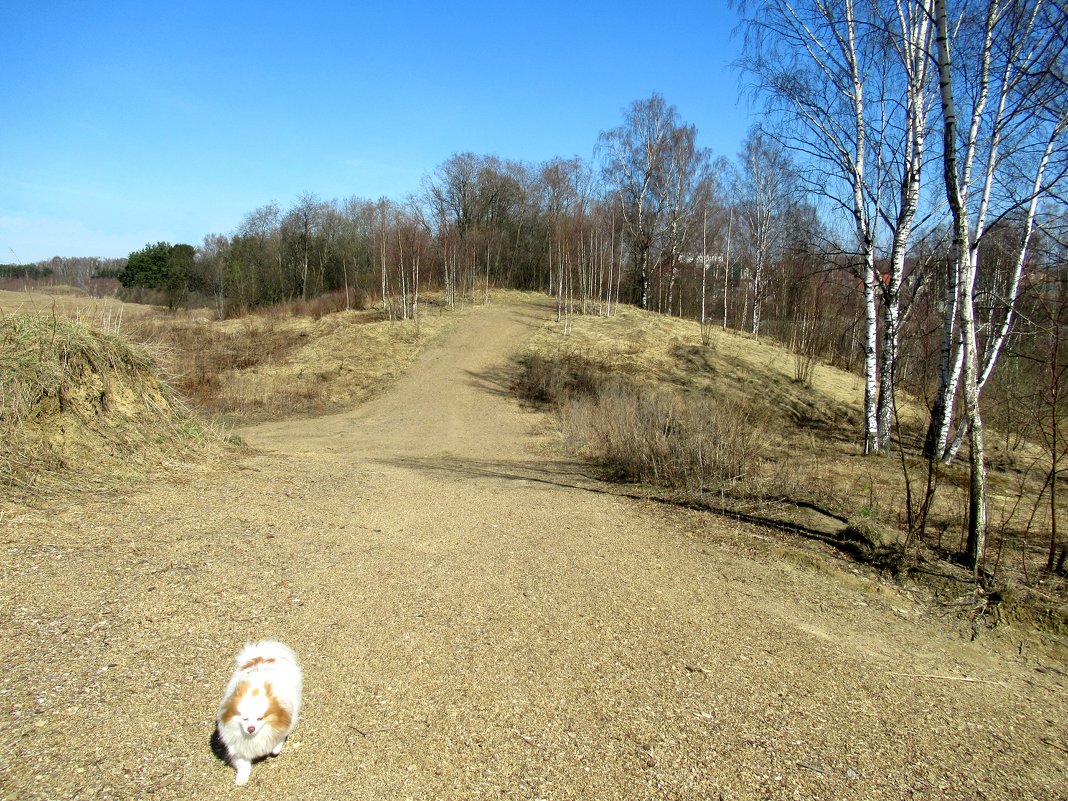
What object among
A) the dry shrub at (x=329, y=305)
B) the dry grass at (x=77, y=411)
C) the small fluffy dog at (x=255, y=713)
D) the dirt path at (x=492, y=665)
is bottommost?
the dirt path at (x=492, y=665)

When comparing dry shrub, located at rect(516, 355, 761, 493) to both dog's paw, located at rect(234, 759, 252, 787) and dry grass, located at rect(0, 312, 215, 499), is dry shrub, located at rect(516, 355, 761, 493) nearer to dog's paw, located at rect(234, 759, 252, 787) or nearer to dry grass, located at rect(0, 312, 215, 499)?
dry grass, located at rect(0, 312, 215, 499)

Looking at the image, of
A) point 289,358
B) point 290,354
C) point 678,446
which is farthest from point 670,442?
point 290,354

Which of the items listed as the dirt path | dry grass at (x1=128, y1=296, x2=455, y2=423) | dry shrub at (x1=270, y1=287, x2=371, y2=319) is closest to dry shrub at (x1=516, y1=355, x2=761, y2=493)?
the dirt path

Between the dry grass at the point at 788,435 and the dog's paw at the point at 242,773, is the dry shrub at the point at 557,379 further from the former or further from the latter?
the dog's paw at the point at 242,773

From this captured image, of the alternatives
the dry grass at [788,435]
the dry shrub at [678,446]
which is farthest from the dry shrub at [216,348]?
the dry shrub at [678,446]

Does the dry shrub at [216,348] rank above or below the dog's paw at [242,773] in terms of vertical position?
above

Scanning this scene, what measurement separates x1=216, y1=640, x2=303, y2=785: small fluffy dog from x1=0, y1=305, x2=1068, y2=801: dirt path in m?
0.14

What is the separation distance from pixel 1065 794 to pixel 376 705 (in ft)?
10.7

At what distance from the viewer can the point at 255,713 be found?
266 cm

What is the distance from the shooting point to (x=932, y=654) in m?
4.46

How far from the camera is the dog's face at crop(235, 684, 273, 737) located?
2638 millimetres

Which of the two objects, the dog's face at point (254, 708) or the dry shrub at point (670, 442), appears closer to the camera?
the dog's face at point (254, 708)

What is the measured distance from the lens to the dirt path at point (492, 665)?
290 centimetres

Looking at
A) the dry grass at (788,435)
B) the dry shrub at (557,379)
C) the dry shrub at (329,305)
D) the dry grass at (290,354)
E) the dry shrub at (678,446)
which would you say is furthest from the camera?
the dry shrub at (329,305)
